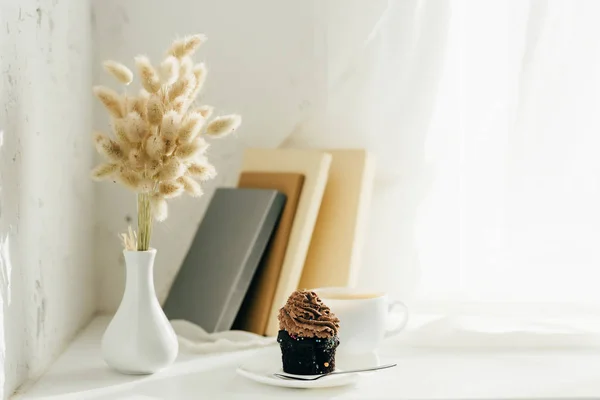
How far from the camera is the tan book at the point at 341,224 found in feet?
3.77

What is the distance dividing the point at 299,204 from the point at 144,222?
304 millimetres

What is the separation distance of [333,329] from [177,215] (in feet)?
1.76

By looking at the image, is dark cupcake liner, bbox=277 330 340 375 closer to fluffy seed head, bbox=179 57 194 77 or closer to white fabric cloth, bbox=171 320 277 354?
white fabric cloth, bbox=171 320 277 354

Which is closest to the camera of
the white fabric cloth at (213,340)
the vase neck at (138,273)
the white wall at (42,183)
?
the white wall at (42,183)

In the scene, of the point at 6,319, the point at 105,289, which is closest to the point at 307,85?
the point at 105,289

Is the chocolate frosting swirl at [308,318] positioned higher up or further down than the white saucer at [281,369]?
higher up

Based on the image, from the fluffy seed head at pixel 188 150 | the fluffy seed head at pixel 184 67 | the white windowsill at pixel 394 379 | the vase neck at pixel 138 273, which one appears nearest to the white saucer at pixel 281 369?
the white windowsill at pixel 394 379

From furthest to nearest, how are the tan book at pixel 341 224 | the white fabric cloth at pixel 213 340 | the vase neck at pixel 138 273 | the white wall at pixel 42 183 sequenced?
the tan book at pixel 341 224 → the white fabric cloth at pixel 213 340 → the vase neck at pixel 138 273 → the white wall at pixel 42 183

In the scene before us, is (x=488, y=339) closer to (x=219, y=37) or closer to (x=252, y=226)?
(x=252, y=226)

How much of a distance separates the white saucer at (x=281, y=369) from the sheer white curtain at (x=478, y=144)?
345 millimetres

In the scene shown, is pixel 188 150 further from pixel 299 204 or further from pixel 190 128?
pixel 299 204

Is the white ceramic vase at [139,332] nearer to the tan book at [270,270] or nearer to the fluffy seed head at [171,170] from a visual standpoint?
the fluffy seed head at [171,170]

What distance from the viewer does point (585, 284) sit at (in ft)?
4.11

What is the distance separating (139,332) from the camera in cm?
A: 90
